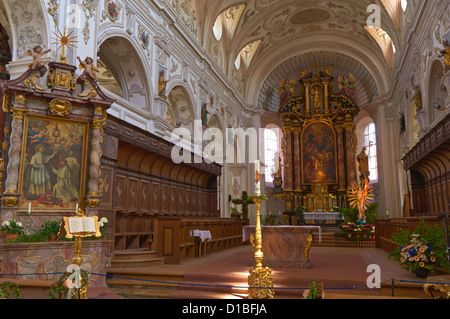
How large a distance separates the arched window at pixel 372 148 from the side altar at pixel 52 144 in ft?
61.1

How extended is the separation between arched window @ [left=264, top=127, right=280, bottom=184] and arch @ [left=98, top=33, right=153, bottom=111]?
13455 millimetres

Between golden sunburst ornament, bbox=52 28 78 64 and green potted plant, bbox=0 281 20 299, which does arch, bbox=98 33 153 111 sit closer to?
golden sunburst ornament, bbox=52 28 78 64

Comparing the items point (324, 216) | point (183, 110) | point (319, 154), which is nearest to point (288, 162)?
point (319, 154)

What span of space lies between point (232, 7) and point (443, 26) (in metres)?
10.4

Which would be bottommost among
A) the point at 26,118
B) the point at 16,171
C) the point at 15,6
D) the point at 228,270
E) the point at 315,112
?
the point at 228,270

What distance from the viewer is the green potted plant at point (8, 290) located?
3648mm

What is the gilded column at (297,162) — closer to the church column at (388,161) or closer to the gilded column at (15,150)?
the church column at (388,161)

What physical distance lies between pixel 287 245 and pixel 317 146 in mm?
16063

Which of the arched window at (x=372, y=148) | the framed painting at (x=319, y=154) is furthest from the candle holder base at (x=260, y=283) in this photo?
the arched window at (x=372, y=148)

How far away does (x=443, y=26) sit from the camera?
32.0 ft

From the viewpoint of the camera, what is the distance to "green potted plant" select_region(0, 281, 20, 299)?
365cm
